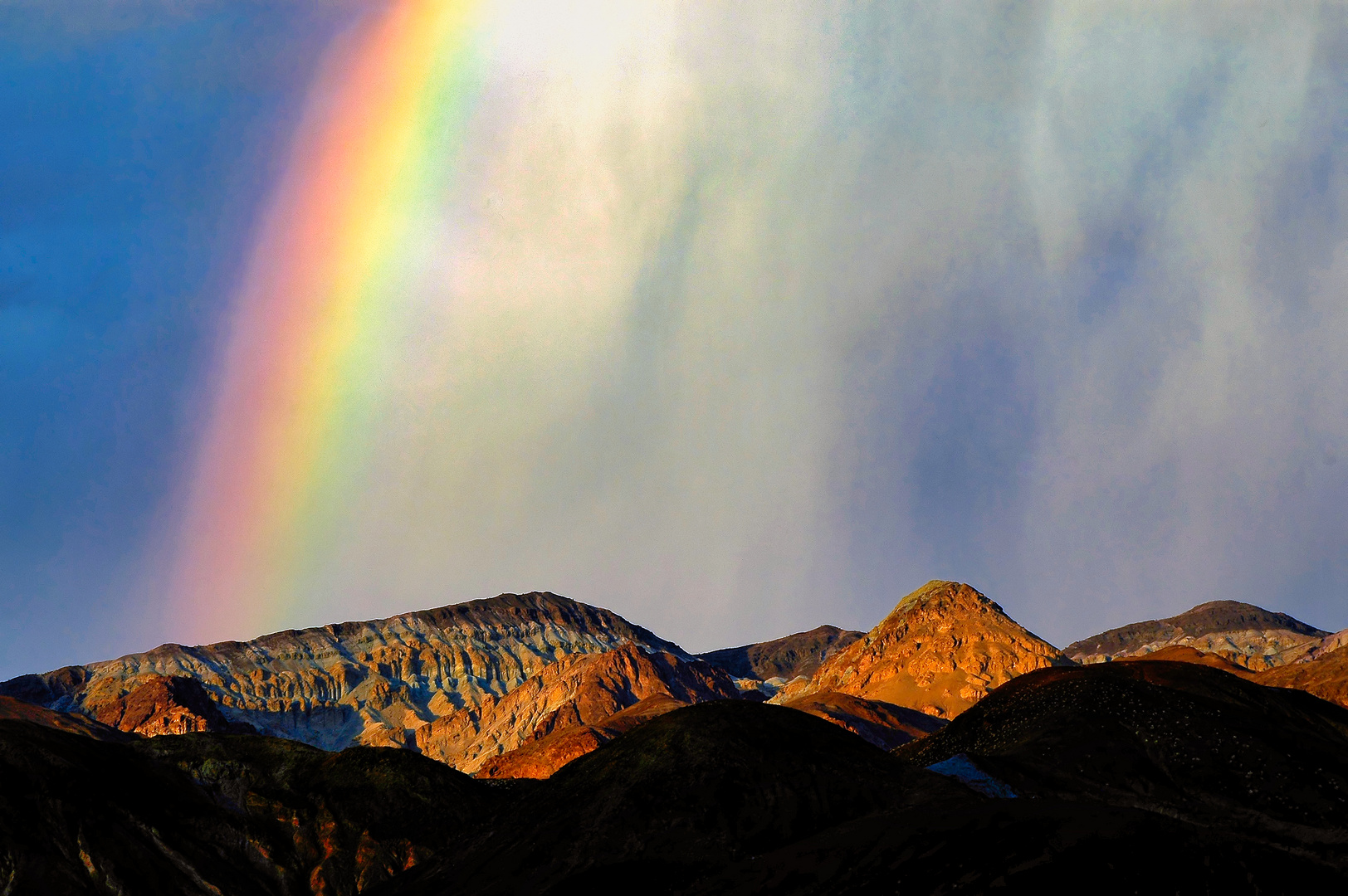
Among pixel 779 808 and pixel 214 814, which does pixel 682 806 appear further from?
pixel 214 814

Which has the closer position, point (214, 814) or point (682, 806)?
point (682, 806)

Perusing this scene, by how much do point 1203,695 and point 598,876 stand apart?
2310 inches

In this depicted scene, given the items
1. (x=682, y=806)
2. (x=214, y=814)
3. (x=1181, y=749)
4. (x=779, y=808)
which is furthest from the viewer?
(x=214, y=814)


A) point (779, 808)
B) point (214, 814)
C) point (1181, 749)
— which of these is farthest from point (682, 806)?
point (214, 814)

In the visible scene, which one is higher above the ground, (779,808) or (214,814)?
(214,814)

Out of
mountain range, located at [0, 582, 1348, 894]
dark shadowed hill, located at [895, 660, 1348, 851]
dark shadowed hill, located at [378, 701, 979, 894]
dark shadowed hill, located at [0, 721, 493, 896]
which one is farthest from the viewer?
dark shadowed hill, located at [0, 721, 493, 896]

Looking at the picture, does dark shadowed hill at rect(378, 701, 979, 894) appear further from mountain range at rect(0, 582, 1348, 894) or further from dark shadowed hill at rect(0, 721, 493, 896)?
dark shadowed hill at rect(0, 721, 493, 896)

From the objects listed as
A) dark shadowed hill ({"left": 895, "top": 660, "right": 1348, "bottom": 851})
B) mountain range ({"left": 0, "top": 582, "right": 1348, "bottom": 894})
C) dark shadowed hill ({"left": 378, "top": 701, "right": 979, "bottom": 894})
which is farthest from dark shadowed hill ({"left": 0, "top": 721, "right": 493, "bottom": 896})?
dark shadowed hill ({"left": 895, "top": 660, "right": 1348, "bottom": 851})

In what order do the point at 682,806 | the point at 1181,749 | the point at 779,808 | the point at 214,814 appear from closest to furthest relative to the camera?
1. the point at 779,808
2. the point at 682,806
3. the point at 1181,749
4. the point at 214,814

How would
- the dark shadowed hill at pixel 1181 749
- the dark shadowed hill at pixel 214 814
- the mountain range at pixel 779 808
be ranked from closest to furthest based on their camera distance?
1. the mountain range at pixel 779 808
2. the dark shadowed hill at pixel 1181 749
3. the dark shadowed hill at pixel 214 814

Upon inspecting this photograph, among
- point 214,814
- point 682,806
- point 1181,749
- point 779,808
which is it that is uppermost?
point 214,814

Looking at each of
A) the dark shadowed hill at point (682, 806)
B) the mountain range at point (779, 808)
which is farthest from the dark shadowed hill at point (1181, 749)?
the dark shadowed hill at point (682, 806)

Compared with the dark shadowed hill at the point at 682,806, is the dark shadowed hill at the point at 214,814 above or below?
above

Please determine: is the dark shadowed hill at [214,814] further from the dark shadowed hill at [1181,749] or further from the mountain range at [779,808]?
the dark shadowed hill at [1181,749]
